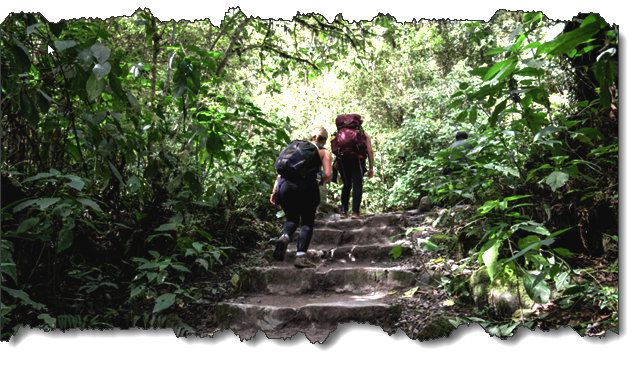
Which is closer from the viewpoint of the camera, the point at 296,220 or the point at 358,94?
the point at 296,220


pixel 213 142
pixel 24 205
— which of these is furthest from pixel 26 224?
pixel 213 142

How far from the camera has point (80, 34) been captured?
8.77ft

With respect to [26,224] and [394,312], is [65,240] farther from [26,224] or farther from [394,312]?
[394,312]

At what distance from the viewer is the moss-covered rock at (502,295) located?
Result: 2.43 m

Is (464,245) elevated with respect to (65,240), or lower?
elevated

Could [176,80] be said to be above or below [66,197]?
above

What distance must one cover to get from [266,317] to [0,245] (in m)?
1.76

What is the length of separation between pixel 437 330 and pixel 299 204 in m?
1.93

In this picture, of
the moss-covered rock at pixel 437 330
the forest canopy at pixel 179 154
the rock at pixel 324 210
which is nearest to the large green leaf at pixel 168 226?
the forest canopy at pixel 179 154

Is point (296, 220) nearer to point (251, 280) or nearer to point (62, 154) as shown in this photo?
point (251, 280)

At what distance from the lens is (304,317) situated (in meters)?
2.89

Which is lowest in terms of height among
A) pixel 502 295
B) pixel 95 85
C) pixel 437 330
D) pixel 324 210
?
pixel 437 330

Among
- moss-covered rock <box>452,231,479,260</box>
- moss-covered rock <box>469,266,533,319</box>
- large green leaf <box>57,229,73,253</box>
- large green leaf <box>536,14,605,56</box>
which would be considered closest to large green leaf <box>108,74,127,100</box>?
large green leaf <box>57,229,73,253</box>

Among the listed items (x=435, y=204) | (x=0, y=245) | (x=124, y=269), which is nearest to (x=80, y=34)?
(x=0, y=245)
